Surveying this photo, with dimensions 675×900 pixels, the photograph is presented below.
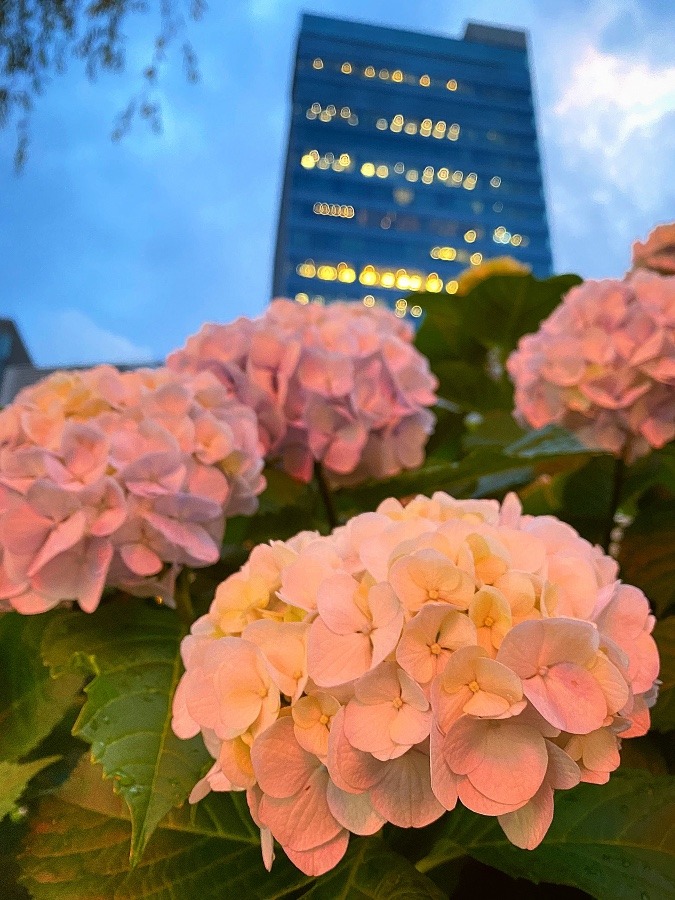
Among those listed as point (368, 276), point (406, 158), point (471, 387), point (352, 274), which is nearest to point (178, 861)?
point (471, 387)

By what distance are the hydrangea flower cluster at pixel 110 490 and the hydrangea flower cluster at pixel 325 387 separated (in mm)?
100

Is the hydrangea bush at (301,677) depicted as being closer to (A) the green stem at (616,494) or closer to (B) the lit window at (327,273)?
(A) the green stem at (616,494)

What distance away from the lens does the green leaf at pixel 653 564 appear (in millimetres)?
471

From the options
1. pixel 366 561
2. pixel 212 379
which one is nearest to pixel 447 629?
pixel 366 561

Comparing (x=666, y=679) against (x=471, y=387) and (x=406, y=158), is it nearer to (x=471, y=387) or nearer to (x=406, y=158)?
(x=471, y=387)

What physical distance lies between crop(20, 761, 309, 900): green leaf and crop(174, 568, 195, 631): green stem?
0.33 ft

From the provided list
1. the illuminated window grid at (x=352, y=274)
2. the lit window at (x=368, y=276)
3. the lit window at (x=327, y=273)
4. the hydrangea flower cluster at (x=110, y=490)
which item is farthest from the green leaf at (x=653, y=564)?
the lit window at (x=327, y=273)

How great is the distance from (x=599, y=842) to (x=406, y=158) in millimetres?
16890

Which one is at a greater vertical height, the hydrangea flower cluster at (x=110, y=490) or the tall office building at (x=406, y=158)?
the tall office building at (x=406, y=158)

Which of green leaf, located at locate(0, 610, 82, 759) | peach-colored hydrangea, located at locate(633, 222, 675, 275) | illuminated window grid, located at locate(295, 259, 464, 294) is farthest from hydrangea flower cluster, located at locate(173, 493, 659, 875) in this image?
illuminated window grid, located at locate(295, 259, 464, 294)

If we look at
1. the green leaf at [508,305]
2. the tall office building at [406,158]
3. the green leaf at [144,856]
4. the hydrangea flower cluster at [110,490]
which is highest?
the tall office building at [406,158]

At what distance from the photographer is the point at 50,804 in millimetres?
293

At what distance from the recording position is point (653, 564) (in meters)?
0.49

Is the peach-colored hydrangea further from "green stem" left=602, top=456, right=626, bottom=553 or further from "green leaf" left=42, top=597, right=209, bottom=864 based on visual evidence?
"green leaf" left=42, top=597, right=209, bottom=864
